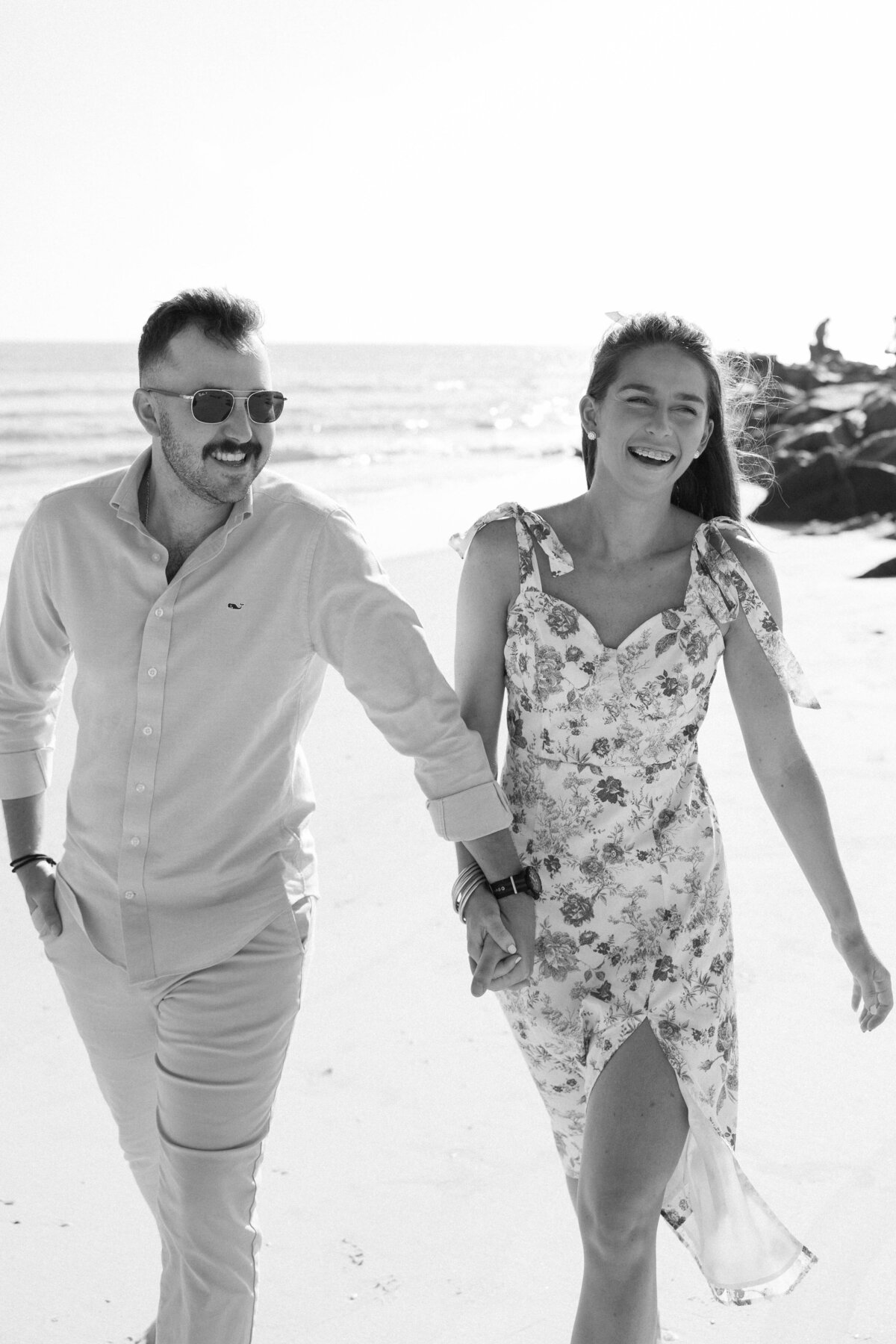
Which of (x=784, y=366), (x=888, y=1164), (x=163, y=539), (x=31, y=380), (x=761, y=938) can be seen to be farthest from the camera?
(x=31, y=380)

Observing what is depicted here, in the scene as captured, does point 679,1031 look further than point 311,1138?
No

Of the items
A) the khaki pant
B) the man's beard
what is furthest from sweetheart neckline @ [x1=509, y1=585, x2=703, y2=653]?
the khaki pant

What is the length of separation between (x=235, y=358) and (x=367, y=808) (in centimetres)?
371

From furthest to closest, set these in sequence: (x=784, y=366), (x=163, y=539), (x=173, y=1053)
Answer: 1. (x=784, y=366)
2. (x=163, y=539)
3. (x=173, y=1053)

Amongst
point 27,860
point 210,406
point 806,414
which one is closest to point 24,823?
point 27,860

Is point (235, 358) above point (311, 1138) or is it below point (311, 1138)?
above

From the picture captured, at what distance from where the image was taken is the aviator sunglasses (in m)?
2.56

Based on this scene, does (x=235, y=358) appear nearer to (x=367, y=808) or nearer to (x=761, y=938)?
(x=761, y=938)

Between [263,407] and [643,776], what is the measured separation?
1.06m

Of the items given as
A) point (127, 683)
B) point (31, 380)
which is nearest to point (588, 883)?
point (127, 683)

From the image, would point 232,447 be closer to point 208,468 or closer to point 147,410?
point 208,468

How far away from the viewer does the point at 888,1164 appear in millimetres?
3408

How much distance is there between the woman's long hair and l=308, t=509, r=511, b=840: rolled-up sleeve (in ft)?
2.10

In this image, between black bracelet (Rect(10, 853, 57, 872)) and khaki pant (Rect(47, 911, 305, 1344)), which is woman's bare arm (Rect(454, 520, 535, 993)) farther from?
black bracelet (Rect(10, 853, 57, 872))
